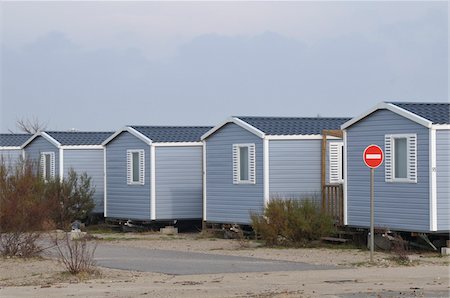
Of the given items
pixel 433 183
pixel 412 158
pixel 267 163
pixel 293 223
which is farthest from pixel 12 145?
pixel 433 183

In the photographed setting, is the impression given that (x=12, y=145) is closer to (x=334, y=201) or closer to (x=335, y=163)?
(x=335, y=163)

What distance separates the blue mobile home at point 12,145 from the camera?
128 feet

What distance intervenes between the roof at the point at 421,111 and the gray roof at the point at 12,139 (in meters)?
→ 20.0

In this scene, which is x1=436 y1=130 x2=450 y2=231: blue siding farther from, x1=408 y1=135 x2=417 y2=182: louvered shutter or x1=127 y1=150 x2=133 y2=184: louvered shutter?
x1=127 y1=150 x2=133 y2=184: louvered shutter

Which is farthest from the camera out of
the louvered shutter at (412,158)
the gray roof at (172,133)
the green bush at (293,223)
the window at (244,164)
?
the gray roof at (172,133)

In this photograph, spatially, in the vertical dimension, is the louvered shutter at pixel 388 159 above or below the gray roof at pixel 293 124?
below

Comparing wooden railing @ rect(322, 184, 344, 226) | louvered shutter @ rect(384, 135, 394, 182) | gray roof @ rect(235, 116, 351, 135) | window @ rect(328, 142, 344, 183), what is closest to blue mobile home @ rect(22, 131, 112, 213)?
gray roof @ rect(235, 116, 351, 135)

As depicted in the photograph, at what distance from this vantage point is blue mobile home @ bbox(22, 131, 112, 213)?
1422 inches

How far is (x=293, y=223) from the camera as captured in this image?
24.9 meters

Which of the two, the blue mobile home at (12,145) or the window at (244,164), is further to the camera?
the blue mobile home at (12,145)

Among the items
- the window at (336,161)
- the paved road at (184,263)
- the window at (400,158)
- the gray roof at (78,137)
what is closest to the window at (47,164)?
the gray roof at (78,137)

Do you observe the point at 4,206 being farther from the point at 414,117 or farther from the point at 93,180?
the point at 93,180

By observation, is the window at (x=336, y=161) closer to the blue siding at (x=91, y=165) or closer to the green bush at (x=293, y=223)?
the green bush at (x=293, y=223)

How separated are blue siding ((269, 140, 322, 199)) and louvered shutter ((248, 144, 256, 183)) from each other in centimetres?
58
